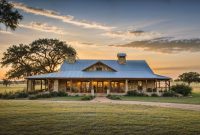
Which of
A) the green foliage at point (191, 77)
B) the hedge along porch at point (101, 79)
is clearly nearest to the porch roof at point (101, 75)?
the hedge along porch at point (101, 79)

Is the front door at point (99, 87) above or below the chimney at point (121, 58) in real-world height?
below

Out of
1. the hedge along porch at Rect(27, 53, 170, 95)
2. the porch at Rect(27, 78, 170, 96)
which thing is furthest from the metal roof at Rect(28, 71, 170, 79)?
the porch at Rect(27, 78, 170, 96)

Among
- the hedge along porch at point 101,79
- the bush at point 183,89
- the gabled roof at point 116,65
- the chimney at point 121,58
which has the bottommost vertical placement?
the bush at point 183,89

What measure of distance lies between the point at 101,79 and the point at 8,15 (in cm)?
2289

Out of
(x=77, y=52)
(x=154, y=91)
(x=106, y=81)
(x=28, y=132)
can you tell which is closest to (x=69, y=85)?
(x=106, y=81)

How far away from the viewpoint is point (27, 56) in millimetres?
54625

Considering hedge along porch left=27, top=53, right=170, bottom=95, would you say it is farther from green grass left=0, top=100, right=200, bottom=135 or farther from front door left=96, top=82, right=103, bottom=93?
green grass left=0, top=100, right=200, bottom=135

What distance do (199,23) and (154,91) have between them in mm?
17224

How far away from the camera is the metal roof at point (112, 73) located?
4099cm

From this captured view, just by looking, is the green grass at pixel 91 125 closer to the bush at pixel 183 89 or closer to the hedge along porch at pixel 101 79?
the hedge along porch at pixel 101 79

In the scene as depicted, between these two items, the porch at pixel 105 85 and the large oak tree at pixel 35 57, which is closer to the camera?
the porch at pixel 105 85

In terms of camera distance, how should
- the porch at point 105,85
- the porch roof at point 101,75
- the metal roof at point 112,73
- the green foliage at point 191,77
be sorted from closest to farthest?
the porch roof at point 101,75, the metal roof at point 112,73, the porch at point 105,85, the green foliage at point 191,77

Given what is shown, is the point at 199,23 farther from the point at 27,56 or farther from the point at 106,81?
the point at 27,56

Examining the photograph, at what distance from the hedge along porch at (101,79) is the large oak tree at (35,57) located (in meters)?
8.30
